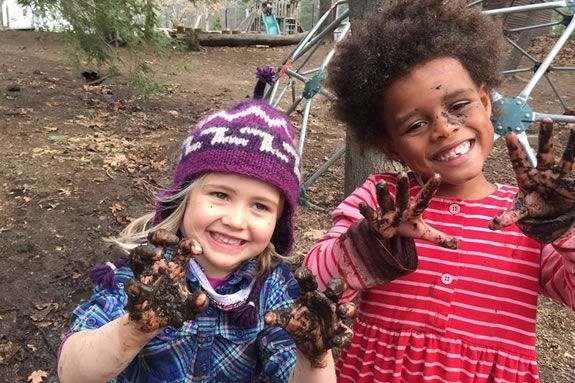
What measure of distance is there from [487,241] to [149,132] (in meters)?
5.32

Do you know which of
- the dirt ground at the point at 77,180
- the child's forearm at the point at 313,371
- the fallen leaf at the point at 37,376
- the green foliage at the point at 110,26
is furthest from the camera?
the green foliage at the point at 110,26

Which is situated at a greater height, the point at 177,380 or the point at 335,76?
the point at 335,76

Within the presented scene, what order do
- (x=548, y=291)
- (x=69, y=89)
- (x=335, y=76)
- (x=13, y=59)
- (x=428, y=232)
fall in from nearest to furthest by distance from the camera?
(x=428, y=232)
(x=548, y=291)
(x=335, y=76)
(x=69, y=89)
(x=13, y=59)

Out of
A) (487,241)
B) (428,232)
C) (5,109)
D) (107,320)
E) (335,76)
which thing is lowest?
(5,109)

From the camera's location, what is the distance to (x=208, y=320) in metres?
1.68

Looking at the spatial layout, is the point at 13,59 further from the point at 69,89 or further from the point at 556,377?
the point at 556,377

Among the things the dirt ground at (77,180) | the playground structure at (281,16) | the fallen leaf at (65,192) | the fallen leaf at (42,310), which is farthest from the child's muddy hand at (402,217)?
the playground structure at (281,16)

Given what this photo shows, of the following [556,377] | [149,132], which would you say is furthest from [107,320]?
[149,132]

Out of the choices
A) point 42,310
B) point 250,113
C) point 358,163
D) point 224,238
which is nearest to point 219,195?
point 224,238

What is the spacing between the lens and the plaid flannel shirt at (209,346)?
5.43 feet

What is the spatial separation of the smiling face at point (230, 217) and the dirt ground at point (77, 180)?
1.69 metres

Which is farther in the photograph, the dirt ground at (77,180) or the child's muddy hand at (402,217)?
the dirt ground at (77,180)

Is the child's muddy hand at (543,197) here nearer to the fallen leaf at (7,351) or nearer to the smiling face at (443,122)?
the smiling face at (443,122)

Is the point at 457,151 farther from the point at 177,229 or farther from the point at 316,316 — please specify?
the point at 177,229
